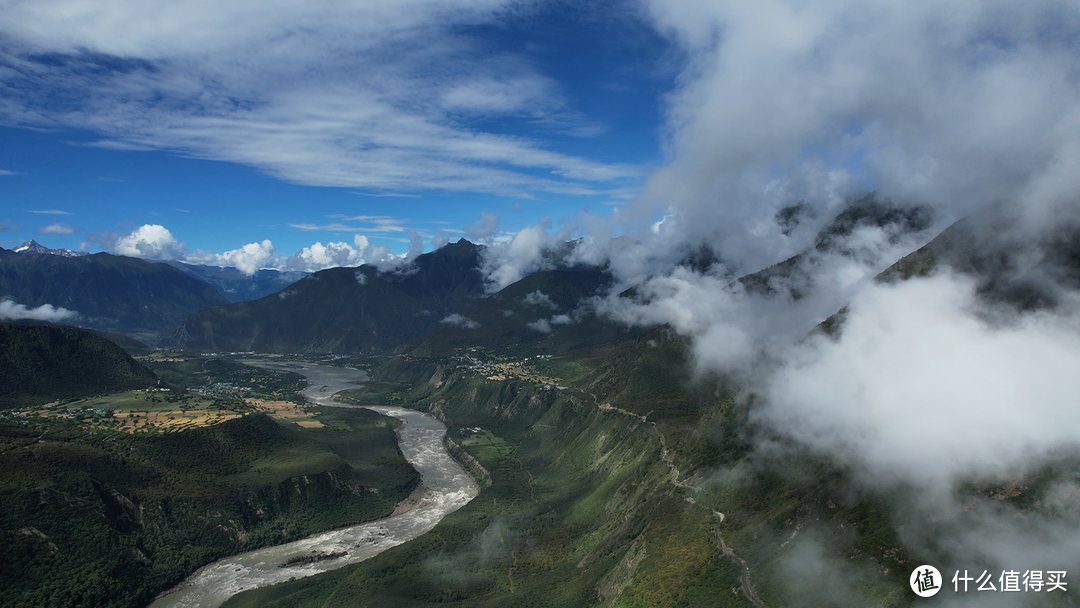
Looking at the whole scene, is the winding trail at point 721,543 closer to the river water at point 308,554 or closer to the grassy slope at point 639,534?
the grassy slope at point 639,534

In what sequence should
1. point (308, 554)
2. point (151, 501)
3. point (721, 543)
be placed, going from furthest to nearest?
point (308, 554)
point (151, 501)
point (721, 543)

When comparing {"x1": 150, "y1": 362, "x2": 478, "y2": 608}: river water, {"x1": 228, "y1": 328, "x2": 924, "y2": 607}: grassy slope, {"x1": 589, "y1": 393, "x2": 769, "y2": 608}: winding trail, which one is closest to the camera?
{"x1": 589, "y1": 393, "x2": 769, "y2": 608}: winding trail

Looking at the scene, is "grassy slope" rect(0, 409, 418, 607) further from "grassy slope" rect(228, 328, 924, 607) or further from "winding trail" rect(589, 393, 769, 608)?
"winding trail" rect(589, 393, 769, 608)

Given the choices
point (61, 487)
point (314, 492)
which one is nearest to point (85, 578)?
point (61, 487)

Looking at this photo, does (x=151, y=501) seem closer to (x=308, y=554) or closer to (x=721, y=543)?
(x=308, y=554)

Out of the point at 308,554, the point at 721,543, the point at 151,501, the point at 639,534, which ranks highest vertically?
the point at 721,543

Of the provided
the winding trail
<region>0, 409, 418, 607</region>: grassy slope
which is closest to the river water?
<region>0, 409, 418, 607</region>: grassy slope

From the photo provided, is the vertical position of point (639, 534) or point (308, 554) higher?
point (639, 534)

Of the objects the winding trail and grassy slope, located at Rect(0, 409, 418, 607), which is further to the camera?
grassy slope, located at Rect(0, 409, 418, 607)

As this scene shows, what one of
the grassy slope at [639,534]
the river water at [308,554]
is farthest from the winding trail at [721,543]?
the river water at [308,554]

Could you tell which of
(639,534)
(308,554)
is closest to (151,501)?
(308,554)

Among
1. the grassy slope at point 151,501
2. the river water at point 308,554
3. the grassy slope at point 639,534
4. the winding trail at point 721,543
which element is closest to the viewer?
the winding trail at point 721,543
